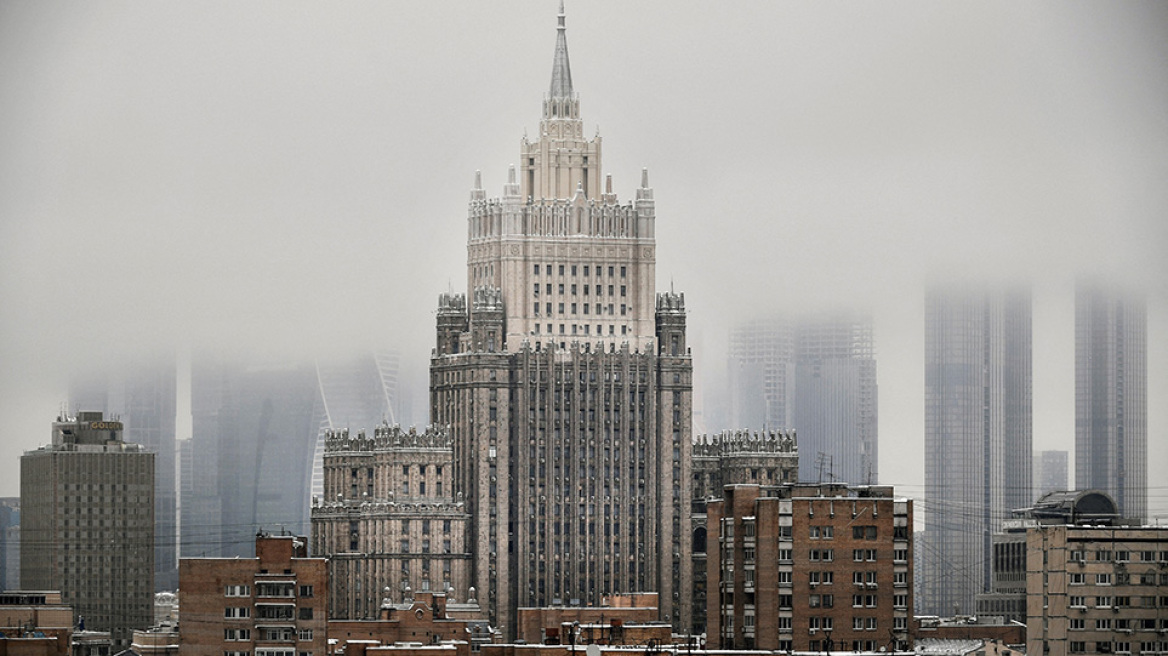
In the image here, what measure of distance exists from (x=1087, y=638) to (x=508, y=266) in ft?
155

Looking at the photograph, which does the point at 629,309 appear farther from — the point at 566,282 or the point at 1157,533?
the point at 1157,533

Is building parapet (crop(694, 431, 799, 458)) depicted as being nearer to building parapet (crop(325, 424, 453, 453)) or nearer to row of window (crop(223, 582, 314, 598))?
building parapet (crop(325, 424, 453, 453))

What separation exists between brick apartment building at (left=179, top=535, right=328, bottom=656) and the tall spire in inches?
1908

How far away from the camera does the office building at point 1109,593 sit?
14588 centimetres

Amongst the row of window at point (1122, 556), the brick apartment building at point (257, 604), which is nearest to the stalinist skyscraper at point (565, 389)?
the brick apartment building at point (257, 604)

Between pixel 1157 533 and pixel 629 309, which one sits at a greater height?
pixel 629 309

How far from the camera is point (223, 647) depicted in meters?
142

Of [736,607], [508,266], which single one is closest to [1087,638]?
[736,607]

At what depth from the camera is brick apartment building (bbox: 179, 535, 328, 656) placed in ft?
466

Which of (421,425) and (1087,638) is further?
(421,425)

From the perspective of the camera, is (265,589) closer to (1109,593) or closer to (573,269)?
(1109,593)

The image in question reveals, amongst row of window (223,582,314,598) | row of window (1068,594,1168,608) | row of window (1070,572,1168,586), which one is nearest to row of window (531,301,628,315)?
row of window (223,582,314,598)

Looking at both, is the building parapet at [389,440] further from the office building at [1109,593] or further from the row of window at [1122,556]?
Result: the row of window at [1122,556]

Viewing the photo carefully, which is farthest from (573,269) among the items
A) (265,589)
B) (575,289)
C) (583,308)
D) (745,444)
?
(265,589)
